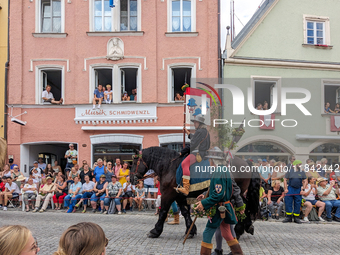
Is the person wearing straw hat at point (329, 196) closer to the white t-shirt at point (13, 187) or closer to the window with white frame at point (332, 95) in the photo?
the window with white frame at point (332, 95)

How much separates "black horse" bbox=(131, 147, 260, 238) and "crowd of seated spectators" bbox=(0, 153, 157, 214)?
14.4 ft

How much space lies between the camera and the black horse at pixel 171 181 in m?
7.77

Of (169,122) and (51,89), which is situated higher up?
(51,89)

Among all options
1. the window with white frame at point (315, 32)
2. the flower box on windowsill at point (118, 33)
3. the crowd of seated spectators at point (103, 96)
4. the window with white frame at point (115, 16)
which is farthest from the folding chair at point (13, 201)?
the window with white frame at point (315, 32)

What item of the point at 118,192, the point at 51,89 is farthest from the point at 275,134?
the point at 51,89

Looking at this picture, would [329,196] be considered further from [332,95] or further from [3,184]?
[3,184]

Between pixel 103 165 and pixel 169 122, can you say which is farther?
pixel 169 122

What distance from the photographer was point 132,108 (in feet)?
56.4

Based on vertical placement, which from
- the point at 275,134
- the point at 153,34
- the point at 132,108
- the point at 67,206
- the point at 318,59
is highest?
the point at 153,34

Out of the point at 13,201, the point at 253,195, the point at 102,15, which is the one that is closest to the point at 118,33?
the point at 102,15

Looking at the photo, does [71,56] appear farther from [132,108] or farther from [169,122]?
[169,122]

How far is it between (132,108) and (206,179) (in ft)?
33.0

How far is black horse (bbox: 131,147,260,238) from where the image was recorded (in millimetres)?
7773

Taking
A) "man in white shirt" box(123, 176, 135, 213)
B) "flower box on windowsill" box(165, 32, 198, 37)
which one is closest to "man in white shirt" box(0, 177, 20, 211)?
"man in white shirt" box(123, 176, 135, 213)
